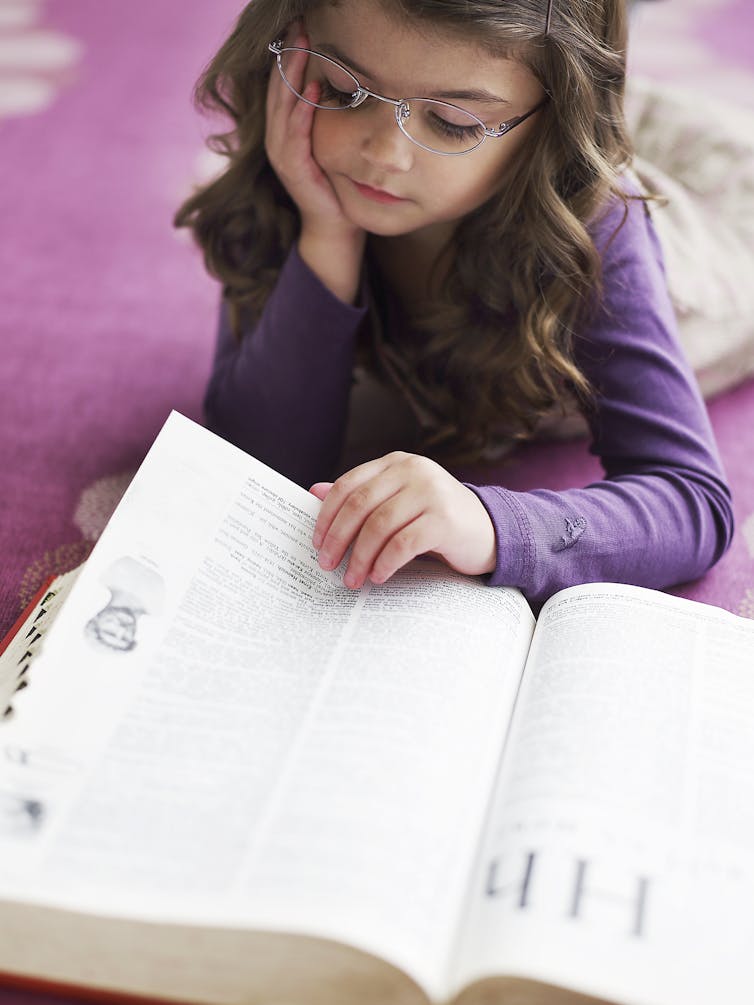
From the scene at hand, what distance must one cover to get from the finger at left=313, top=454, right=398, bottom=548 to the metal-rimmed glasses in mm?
212

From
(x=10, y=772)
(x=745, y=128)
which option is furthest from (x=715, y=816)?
(x=745, y=128)

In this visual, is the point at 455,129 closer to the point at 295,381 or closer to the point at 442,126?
the point at 442,126

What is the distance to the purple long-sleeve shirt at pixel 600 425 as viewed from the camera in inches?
24.3

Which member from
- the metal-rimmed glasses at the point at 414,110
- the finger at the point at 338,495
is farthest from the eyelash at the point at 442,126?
the finger at the point at 338,495

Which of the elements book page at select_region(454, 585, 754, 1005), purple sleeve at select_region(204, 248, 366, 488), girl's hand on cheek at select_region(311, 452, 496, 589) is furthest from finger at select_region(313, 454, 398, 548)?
purple sleeve at select_region(204, 248, 366, 488)

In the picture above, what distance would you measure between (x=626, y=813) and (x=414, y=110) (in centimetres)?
41

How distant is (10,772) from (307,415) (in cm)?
40

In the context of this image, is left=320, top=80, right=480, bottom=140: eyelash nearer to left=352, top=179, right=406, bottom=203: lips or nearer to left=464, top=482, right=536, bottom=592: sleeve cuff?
left=352, top=179, right=406, bottom=203: lips

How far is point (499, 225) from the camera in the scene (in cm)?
73

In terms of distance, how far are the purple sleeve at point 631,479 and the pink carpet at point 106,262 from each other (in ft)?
0.25

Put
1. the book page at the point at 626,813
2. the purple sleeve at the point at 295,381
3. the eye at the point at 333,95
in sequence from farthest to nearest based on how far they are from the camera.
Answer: the purple sleeve at the point at 295,381 < the eye at the point at 333,95 < the book page at the point at 626,813

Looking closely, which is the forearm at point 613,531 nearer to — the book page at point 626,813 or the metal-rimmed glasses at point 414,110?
the book page at point 626,813

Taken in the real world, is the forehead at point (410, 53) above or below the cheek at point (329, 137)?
above

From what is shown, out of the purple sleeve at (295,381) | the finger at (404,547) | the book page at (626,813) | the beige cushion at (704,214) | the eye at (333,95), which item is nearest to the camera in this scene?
the book page at (626,813)
